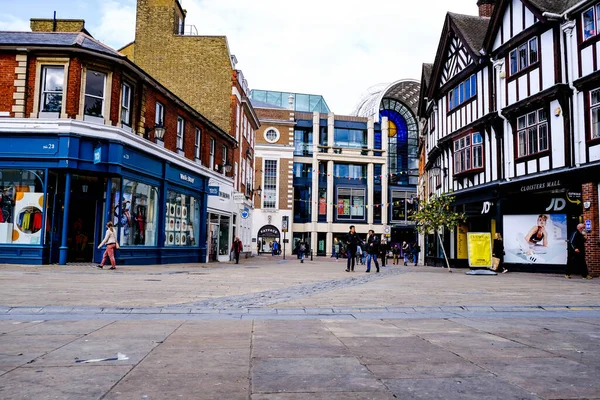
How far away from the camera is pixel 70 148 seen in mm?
16641

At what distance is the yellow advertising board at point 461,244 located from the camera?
83.9 feet

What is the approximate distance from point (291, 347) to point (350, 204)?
53434 millimetres

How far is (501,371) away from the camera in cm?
388

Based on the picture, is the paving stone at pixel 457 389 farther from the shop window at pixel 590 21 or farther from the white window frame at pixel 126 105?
the shop window at pixel 590 21

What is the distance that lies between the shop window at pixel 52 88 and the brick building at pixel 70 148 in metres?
0.04

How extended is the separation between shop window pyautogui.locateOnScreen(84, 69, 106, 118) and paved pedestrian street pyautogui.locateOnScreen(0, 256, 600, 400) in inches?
385

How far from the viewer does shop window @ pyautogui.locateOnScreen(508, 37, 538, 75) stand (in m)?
19.5

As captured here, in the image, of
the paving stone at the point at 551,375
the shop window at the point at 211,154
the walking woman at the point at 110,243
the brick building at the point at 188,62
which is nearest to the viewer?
the paving stone at the point at 551,375

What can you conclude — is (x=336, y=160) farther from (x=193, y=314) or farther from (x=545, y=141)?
(x=193, y=314)

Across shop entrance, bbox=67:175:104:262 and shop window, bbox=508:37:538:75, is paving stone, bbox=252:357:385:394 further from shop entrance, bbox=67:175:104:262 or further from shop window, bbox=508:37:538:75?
shop window, bbox=508:37:538:75

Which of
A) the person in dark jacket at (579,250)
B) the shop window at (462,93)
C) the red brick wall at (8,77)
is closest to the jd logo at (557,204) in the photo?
the person in dark jacket at (579,250)

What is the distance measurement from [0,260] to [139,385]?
1595cm

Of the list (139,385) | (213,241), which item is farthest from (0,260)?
(139,385)

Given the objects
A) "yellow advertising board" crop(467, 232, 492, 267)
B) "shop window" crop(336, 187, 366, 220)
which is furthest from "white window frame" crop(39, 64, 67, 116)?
"shop window" crop(336, 187, 366, 220)
